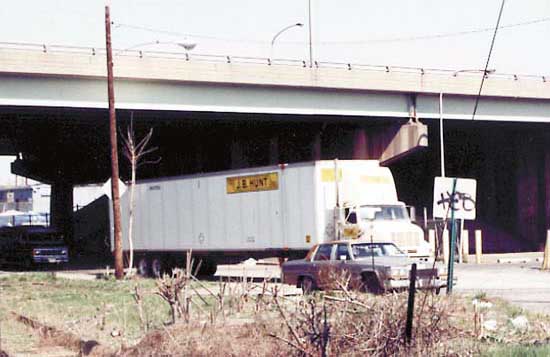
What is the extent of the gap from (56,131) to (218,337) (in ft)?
142

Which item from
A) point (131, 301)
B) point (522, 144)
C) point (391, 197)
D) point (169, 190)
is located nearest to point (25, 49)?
point (169, 190)

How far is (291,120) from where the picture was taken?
47.3 metres

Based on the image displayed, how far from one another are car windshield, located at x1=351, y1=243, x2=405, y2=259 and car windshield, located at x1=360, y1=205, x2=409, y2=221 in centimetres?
582

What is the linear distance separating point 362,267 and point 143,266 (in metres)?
16.4

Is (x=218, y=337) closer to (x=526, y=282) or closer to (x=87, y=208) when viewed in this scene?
(x=526, y=282)

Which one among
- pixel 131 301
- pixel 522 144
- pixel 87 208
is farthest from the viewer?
pixel 87 208

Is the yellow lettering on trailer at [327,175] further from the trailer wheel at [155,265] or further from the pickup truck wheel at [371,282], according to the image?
the trailer wheel at [155,265]

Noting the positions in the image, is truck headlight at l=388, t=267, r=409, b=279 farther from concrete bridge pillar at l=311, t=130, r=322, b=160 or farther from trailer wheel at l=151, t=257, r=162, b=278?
concrete bridge pillar at l=311, t=130, r=322, b=160

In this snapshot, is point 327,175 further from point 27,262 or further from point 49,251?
point 27,262

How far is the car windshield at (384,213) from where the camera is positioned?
28406mm

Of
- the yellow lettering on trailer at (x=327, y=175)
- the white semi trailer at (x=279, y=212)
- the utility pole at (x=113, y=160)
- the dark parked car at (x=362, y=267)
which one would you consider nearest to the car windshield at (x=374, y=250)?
the dark parked car at (x=362, y=267)

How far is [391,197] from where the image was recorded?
98.8ft

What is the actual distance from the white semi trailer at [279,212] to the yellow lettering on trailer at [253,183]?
1.2 inches

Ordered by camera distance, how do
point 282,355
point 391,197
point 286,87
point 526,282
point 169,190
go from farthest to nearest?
point 286,87 < point 169,190 < point 391,197 < point 526,282 < point 282,355
